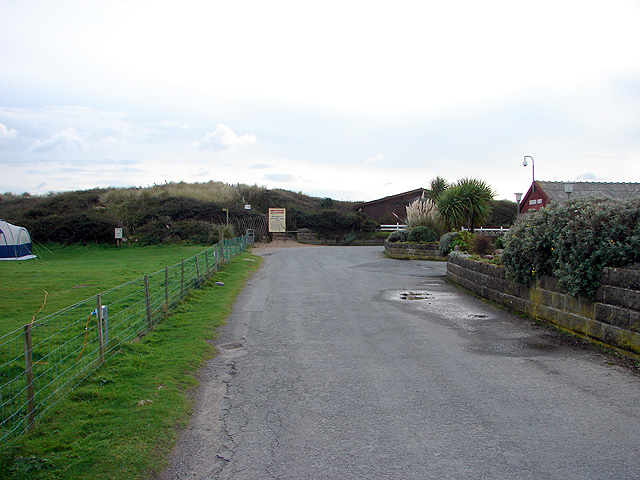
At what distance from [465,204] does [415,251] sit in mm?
3851

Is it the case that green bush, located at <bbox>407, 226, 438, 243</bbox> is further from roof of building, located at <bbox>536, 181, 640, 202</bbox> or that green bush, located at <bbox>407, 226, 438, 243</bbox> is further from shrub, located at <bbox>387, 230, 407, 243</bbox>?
roof of building, located at <bbox>536, 181, 640, 202</bbox>

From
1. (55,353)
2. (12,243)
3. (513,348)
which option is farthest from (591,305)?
(12,243)

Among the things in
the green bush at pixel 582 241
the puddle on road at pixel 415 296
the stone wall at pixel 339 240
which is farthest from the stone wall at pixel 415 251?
the green bush at pixel 582 241

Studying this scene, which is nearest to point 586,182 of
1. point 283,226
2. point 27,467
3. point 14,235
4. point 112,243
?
point 283,226

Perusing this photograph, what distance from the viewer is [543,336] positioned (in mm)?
7879

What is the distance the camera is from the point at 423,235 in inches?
972

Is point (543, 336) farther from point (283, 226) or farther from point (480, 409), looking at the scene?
point (283, 226)

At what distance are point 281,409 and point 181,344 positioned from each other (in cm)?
284

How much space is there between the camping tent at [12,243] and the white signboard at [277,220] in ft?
56.8

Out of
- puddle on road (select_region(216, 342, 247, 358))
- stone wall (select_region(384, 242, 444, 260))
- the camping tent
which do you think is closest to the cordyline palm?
stone wall (select_region(384, 242, 444, 260))

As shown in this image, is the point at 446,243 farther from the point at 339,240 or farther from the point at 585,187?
the point at 585,187

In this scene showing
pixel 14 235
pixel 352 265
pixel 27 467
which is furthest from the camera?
pixel 14 235

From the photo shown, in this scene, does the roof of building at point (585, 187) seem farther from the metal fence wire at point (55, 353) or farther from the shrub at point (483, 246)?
the metal fence wire at point (55, 353)

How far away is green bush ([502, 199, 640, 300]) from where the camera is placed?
23.2 feet
